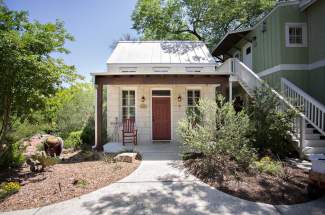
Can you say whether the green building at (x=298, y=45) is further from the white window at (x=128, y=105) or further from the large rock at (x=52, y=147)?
the large rock at (x=52, y=147)

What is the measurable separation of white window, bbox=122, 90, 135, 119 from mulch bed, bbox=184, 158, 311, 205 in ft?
17.3

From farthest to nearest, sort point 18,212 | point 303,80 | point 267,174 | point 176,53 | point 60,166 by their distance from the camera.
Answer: point 176,53 < point 303,80 < point 60,166 < point 267,174 < point 18,212

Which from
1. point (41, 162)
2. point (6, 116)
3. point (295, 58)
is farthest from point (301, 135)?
point (6, 116)

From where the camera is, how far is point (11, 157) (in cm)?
654

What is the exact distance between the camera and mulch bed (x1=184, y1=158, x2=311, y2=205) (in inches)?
164

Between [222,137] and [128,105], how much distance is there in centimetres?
555

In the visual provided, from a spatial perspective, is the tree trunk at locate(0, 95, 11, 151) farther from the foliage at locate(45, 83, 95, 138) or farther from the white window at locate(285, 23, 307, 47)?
the white window at locate(285, 23, 307, 47)

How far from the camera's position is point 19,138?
22.1 ft

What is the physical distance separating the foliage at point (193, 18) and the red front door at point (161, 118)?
35.9 feet

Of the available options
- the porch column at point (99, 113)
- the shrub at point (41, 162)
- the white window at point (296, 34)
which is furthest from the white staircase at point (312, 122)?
the shrub at point (41, 162)

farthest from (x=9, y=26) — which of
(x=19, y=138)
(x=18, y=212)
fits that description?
(x=18, y=212)

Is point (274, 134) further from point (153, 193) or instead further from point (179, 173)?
point (153, 193)

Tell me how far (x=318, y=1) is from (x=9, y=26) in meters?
10.1

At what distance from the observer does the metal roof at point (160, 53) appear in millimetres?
10695
